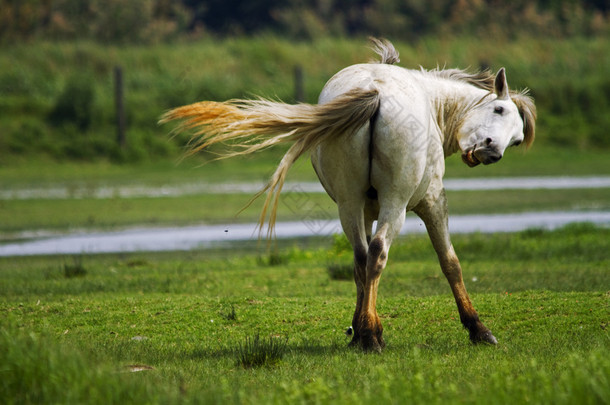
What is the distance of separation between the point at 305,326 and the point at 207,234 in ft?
30.5

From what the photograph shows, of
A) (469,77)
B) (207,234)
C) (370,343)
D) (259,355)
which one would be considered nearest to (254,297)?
(370,343)

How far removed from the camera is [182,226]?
1839cm

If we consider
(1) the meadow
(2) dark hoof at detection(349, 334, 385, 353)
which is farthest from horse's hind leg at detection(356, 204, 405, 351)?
(1) the meadow

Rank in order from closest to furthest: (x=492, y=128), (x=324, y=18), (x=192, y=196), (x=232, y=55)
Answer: (x=492, y=128) < (x=192, y=196) < (x=232, y=55) < (x=324, y=18)

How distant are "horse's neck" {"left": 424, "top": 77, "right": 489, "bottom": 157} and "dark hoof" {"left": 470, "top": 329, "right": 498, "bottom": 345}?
1579 mm

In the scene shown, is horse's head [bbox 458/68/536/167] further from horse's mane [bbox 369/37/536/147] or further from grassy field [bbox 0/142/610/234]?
grassy field [bbox 0/142/610/234]

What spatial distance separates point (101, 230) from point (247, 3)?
34.6 m

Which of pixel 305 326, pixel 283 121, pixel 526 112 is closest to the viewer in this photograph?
pixel 283 121

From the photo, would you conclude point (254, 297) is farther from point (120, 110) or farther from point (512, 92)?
point (120, 110)

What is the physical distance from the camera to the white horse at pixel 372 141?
6676mm

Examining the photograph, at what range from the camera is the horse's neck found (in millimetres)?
7473

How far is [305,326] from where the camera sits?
8133 millimetres

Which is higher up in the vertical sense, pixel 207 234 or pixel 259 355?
pixel 259 355

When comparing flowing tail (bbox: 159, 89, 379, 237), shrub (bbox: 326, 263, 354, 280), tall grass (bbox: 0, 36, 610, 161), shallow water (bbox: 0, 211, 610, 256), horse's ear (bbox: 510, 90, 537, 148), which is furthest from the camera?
tall grass (bbox: 0, 36, 610, 161)
